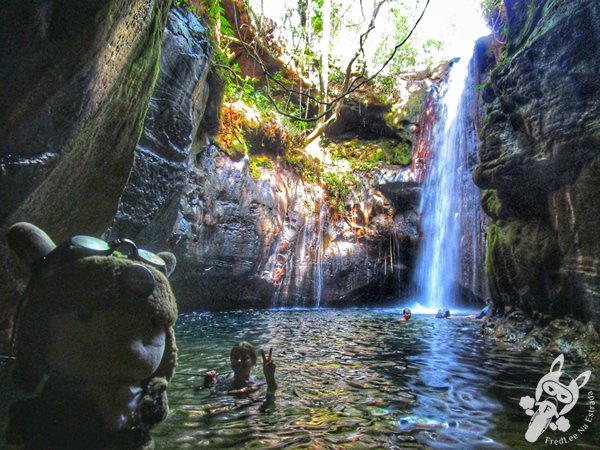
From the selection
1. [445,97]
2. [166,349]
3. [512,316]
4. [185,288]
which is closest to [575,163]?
[512,316]

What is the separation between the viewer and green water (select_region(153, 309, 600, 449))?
95.0 inches

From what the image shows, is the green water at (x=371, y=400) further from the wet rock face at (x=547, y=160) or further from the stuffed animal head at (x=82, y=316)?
the wet rock face at (x=547, y=160)

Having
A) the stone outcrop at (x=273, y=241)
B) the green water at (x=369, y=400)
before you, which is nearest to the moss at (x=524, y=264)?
the green water at (x=369, y=400)

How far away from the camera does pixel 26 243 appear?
6.68 feet

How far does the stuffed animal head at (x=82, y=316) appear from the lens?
1924mm

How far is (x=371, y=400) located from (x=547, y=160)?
4591 millimetres

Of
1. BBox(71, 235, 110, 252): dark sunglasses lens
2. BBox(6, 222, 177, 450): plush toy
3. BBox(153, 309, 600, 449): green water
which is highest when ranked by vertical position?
BBox(71, 235, 110, 252): dark sunglasses lens

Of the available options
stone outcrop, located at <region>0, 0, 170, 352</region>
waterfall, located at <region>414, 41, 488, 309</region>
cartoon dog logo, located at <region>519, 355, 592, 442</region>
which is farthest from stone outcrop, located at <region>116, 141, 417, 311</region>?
cartoon dog logo, located at <region>519, 355, 592, 442</region>

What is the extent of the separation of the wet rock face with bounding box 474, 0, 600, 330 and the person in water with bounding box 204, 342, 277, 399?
450 cm

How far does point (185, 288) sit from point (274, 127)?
689 centimetres

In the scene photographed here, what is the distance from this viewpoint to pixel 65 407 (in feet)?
6.09

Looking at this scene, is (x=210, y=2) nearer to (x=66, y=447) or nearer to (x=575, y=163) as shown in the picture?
(x=575, y=163)

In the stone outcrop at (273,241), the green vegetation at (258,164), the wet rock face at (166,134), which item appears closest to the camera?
the wet rock face at (166,134)

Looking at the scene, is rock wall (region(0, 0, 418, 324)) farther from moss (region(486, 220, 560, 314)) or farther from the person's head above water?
moss (region(486, 220, 560, 314))
